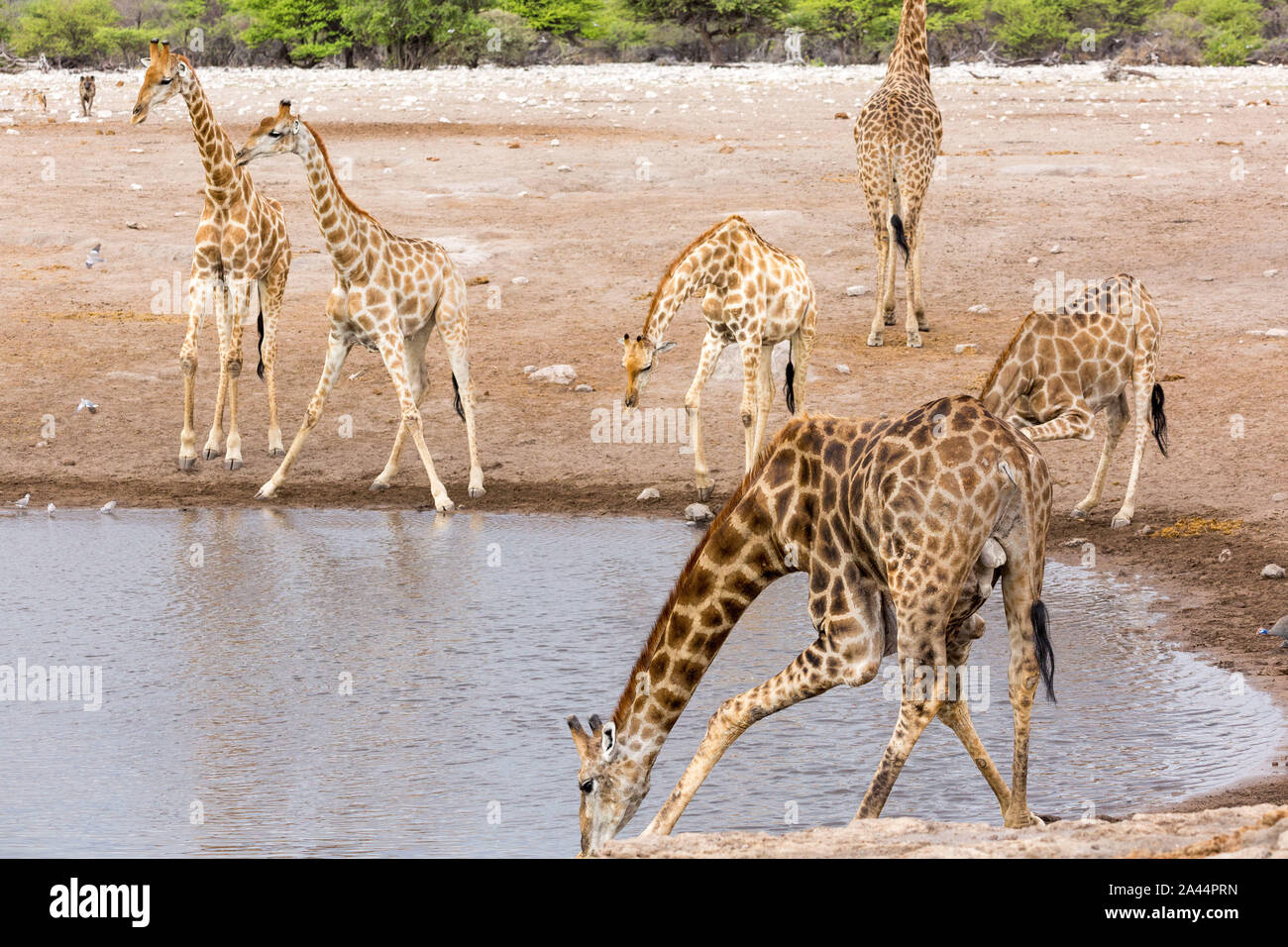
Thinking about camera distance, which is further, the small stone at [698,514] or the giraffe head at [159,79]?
the giraffe head at [159,79]

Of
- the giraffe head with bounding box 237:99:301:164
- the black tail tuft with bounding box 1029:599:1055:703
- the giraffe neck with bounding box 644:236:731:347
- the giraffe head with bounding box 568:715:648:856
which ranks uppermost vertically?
the giraffe head with bounding box 237:99:301:164

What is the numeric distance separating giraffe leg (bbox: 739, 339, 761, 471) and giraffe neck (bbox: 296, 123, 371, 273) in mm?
2563

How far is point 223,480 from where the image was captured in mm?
11422

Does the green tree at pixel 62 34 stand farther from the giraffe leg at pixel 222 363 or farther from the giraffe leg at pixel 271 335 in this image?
the giraffe leg at pixel 222 363

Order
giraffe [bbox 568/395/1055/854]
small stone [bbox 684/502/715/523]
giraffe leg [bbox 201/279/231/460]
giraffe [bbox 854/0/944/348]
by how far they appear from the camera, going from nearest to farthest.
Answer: giraffe [bbox 568/395/1055/854] < small stone [bbox 684/502/715/523] < giraffe leg [bbox 201/279/231/460] < giraffe [bbox 854/0/944/348]

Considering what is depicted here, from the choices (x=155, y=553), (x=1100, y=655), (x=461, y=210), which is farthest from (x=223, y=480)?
(x=461, y=210)

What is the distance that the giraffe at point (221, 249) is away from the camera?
11.4 m

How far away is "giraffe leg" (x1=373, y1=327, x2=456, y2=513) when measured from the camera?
1070 cm

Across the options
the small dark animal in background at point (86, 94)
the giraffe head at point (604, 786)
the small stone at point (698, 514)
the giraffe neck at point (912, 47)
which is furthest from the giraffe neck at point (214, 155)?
the small dark animal in background at point (86, 94)

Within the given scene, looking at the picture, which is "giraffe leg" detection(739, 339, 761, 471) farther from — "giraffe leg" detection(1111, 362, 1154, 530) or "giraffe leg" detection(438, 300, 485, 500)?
"giraffe leg" detection(1111, 362, 1154, 530)

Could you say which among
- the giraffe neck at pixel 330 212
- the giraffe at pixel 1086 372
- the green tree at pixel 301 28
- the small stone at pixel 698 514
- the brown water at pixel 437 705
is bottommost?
the brown water at pixel 437 705

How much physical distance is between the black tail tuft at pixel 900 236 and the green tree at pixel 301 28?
33.5 m

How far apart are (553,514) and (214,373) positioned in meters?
4.47

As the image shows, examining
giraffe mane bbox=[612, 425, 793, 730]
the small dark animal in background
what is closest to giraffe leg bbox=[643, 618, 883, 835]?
giraffe mane bbox=[612, 425, 793, 730]
